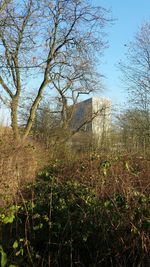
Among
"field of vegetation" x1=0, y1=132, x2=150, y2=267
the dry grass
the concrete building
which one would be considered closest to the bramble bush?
"field of vegetation" x1=0, y1=132, x2=150, y2=267

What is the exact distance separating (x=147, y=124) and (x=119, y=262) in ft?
69.6

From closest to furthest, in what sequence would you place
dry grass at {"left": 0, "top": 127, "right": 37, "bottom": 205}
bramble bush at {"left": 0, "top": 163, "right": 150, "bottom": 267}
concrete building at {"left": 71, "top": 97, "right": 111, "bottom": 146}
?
bramble bush at {"left": 0, "top": 163, "right": 150, "bottom": 267} → dry grass at {"left": 0, "top": 127, "right": 37, "bottom": 205} → concrete building at {"left": 71, "top": 97, "right": 111, "bottom": 146}

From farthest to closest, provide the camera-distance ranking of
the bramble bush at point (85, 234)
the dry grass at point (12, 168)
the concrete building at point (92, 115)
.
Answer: the concrete building at point (92, 115) < the dry grass at point (12, 168) < the bramble bush at point (85, 234)

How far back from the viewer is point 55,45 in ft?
87.0

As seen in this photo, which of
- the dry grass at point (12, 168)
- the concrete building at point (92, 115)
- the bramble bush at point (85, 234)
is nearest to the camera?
the bramble bush at point (85, 234)

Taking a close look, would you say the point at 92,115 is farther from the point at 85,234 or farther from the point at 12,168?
the point at 85,234

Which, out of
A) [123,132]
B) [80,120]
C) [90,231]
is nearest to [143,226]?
[90,231]

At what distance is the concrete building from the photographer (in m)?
→ 30.3

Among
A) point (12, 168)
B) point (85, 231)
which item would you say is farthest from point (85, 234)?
point (12, 168)

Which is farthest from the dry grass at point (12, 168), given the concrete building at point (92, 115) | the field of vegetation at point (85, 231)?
the concrete building at point (92, 115)

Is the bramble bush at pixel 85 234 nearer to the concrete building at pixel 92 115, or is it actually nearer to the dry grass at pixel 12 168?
the dry grass at pixel 12 168

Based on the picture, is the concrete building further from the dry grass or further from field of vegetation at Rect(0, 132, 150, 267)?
field of vegetation at Rect(0, 132, 150, 267)

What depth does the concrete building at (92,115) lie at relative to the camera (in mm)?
30253

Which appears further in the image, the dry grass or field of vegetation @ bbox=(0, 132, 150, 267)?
the dry grass
